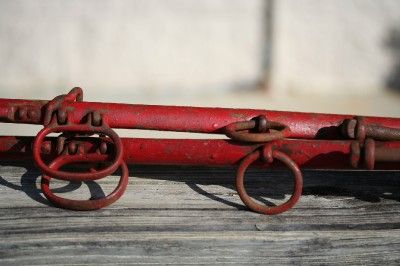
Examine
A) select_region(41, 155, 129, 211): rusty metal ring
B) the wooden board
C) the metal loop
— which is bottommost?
the wooden board

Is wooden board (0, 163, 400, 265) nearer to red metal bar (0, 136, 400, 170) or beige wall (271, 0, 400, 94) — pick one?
red metal bar (0, 136, 400, 170)

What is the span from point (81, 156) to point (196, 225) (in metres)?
0.28

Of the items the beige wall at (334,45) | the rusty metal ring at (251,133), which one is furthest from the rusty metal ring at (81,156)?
the beige wall at (334,45)

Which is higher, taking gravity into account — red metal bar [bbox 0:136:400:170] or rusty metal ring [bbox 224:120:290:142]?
rusty metal ring [bbox 224:120:290:142]

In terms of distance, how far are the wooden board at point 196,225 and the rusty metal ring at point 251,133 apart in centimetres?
16

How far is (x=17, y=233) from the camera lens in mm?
921

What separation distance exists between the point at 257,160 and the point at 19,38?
2.76 metres

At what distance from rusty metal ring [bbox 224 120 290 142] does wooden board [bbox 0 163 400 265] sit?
0.16 meters

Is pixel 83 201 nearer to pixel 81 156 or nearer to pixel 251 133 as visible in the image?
pixel 81 156

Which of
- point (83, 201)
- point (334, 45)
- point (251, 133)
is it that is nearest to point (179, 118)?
point (251, 133)

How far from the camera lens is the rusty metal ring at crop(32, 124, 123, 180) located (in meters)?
0.93

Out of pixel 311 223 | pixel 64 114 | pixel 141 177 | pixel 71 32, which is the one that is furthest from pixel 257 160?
pixel 71 32

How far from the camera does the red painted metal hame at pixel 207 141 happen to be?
39.2 inches

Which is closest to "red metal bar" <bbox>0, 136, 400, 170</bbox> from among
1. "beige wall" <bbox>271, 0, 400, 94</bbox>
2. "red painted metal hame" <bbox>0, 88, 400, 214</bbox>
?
"red painted metal hame" <bbox>0, 88, 400, 214</bbox>
